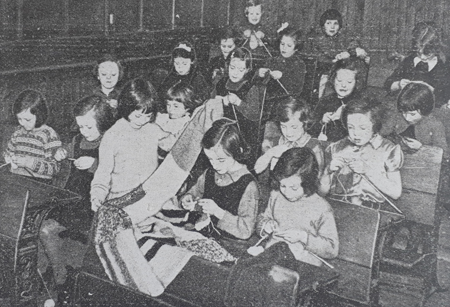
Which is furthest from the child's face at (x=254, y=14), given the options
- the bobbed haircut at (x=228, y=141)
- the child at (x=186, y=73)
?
the bobbed haircut at (x=228, y=141)

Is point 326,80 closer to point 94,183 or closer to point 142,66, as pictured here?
point 142,66

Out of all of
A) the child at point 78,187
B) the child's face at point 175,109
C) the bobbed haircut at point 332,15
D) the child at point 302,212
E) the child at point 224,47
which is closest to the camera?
the child at point 302,212

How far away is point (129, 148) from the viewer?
3041mm

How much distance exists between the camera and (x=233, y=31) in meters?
3.39

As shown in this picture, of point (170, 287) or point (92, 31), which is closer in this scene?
point (170, 287)

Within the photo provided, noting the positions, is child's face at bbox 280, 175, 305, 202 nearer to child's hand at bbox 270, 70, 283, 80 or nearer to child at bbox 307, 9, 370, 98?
child at bbox 307, 9, 370, 98

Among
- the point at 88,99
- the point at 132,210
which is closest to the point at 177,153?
the point at 132,210

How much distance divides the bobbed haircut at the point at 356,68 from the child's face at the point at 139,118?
0.98 m

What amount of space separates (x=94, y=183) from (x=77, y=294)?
615 millimetres

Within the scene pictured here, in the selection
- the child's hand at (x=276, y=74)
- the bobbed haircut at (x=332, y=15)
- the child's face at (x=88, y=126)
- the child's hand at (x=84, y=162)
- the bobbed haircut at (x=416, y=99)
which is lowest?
the child's hand at (x=84, y=162)

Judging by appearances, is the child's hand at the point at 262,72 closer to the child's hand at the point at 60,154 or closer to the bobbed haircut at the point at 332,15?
the bobbed haircut at the point at 332,15

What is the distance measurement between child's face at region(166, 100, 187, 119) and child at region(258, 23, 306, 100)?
0.48 meters

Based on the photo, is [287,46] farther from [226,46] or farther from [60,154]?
[60,154]

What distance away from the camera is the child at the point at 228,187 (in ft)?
8.91
